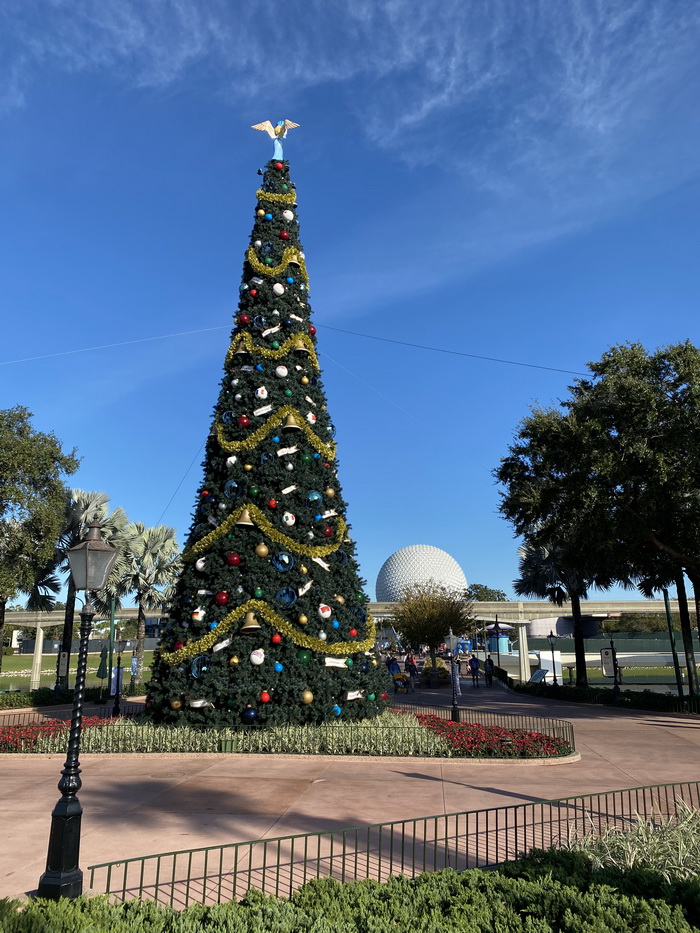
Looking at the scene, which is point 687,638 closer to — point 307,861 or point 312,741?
point 312,741

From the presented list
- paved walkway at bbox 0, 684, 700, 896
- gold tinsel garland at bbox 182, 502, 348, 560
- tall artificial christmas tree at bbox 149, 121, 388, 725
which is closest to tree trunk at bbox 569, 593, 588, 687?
paved walkway at bbox 0, 684, 700, 896

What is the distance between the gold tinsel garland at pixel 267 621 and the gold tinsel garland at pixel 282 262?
9.04 metres

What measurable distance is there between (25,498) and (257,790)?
19512mm

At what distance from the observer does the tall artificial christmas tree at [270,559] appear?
15117 millimetres

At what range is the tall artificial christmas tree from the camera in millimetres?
15117

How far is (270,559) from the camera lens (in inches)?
625

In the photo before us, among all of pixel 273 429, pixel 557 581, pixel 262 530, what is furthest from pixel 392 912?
pixel 557 581

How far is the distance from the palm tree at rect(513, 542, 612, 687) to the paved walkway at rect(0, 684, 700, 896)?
13603 millimetres

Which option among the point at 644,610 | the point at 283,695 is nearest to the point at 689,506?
the point at 283,695

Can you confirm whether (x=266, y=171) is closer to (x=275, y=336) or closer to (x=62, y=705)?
(x=275, y=336)

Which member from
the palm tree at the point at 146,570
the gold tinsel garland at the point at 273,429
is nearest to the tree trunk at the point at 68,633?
the palm tree at the point at 146,570

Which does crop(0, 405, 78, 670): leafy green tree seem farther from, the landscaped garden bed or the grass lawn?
the landscaped garden bed

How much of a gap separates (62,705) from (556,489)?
70.9ft

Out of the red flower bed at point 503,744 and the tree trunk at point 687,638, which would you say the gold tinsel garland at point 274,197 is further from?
the tree trunk at point 687,638
